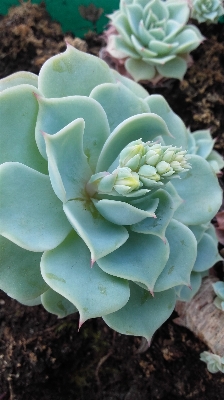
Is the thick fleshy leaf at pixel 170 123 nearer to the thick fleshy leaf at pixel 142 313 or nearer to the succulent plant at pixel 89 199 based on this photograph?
the succulent plant at pixel 89 199

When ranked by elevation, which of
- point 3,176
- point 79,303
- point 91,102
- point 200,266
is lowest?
point 200,266

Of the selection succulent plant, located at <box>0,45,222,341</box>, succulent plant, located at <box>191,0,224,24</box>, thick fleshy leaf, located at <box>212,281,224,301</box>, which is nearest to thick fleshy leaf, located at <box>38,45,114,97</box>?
succulent plant, located at <box>0,45,222,341</box>

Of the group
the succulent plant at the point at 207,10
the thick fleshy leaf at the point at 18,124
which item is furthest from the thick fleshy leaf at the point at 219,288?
the succulent plant at the point at 207,10

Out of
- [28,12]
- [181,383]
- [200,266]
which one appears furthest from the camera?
[28,12]

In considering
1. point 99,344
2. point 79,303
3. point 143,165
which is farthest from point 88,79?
point 99,344

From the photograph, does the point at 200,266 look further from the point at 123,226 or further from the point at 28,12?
the point at 28,12

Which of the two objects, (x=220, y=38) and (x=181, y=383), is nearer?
(x=181, y=383)

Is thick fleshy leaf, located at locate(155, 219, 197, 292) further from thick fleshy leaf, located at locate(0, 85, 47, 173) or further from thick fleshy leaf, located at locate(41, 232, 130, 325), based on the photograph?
thick fleshy leaf, located at locate(0, 85, 47, 173)
